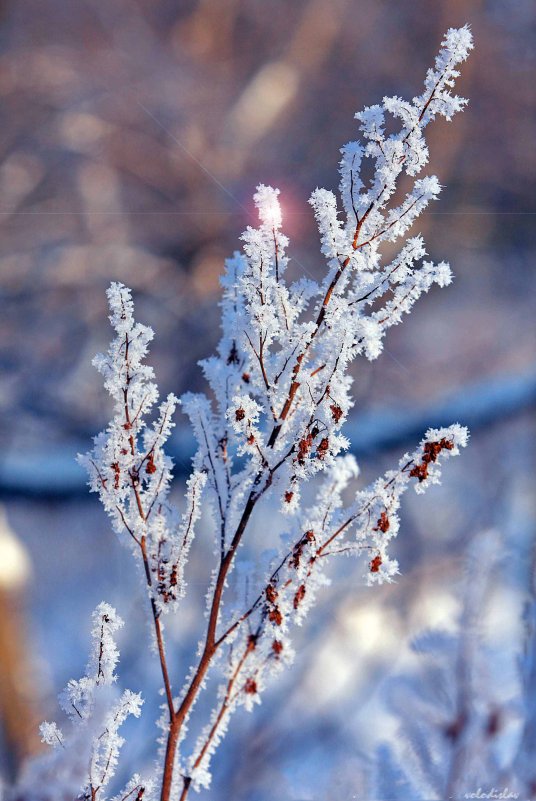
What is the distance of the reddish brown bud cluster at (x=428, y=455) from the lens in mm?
599

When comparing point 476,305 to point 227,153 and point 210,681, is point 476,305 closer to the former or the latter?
point 227,153

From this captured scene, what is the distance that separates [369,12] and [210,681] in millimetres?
1032

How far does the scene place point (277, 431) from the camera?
634 mm

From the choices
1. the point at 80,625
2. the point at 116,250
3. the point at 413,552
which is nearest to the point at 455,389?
the point at 413,552

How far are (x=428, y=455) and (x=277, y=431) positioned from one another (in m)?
0.14

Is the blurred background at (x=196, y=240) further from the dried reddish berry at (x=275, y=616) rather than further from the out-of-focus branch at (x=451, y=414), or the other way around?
the dried reddish berry at (x=275, y=616)

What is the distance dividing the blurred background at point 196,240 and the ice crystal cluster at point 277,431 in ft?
1.23

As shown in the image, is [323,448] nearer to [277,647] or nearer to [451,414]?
[277,647]

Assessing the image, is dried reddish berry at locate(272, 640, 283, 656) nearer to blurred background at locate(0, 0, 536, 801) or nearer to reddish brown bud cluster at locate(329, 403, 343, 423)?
reddish brown bud cluster at locate(329, 403, 343, 423)

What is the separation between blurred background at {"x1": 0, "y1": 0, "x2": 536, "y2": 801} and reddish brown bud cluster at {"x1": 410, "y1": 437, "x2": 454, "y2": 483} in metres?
0.45

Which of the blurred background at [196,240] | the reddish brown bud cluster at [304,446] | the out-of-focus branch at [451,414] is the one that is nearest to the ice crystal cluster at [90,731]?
the reddish brown bud cluster at [304,446]

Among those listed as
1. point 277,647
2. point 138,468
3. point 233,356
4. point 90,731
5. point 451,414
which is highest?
point 451,414

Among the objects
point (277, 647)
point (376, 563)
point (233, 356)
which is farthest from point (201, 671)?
point (233, 356)

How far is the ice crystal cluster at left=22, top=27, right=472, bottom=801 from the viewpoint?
0.60 m
